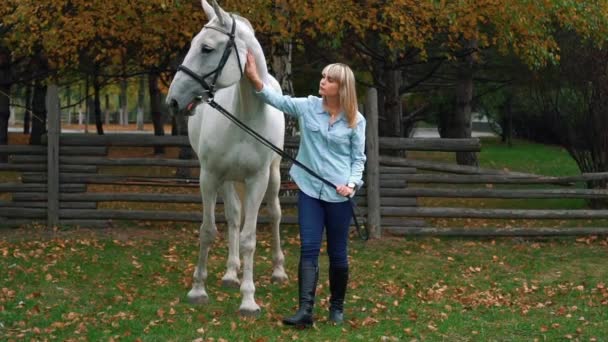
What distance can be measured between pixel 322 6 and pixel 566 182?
3956 mm

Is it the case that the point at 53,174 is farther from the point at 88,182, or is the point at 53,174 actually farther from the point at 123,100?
the point at 123,100

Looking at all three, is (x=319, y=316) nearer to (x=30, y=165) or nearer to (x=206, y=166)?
(x=206, y=166)

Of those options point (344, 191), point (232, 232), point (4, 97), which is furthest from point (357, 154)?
point (4, 97)

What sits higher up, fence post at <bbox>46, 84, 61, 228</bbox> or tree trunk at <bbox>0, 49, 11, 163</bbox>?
tree trunk at <bbox>0, 49, 11, 163</bbox>

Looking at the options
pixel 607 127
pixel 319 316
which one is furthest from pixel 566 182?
pixel 319 316

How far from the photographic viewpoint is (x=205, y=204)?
7520 millimetres

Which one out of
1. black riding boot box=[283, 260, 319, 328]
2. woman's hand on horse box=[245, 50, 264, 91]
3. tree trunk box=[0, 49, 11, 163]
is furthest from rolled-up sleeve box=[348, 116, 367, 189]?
tree trunk box=[0, 49, 11, 163]

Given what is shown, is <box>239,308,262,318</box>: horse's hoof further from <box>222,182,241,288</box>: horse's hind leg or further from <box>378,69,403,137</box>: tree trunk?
<box>378,69,403,137</box>: tree trunk

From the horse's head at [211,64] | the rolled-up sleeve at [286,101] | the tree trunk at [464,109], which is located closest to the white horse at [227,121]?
the horse's head at [211,64]

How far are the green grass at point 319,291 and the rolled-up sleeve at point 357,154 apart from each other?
109 cm

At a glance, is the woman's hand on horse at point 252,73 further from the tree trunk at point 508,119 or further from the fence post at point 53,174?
the tree trunk at point 508,119

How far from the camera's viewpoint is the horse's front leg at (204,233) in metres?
7.48

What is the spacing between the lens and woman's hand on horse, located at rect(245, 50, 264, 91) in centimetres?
673

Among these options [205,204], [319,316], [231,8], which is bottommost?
[319,316]
